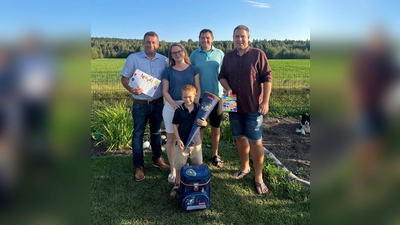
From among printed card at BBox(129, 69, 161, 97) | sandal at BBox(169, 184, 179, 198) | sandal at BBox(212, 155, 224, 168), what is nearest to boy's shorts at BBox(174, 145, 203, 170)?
sandal at BBox(169, 184, 179, 198)

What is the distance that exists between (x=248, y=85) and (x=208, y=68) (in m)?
0.77

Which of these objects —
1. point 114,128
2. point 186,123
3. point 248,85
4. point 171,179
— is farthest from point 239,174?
point 114,128

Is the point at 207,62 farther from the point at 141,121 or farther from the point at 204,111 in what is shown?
the point at 141,121

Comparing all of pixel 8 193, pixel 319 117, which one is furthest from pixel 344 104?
pixel 8 193

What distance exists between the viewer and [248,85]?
3.22 meters

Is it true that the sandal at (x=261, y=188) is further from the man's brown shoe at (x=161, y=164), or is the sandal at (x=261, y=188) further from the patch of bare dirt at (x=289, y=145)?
the man's brown shoe at (x=161, y=164)

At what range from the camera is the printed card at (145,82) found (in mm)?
3444

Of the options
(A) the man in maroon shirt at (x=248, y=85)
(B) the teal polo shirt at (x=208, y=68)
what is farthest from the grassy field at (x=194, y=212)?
(B) the teal polo shirt at (x=208, y=68)

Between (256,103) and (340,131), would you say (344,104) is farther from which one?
(256,103)

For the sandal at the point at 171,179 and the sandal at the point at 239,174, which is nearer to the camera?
the sandal at the point at 171,179

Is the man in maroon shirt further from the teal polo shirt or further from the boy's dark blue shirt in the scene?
the boy's dark blue shirt

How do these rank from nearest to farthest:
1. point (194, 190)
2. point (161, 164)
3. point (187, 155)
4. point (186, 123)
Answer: point (194, 190) < point (186, 123) < point (187, 155) < point (161, 164)

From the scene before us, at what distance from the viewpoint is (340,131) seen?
4.01 ft

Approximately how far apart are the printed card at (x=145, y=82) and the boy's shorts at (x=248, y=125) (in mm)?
1131
